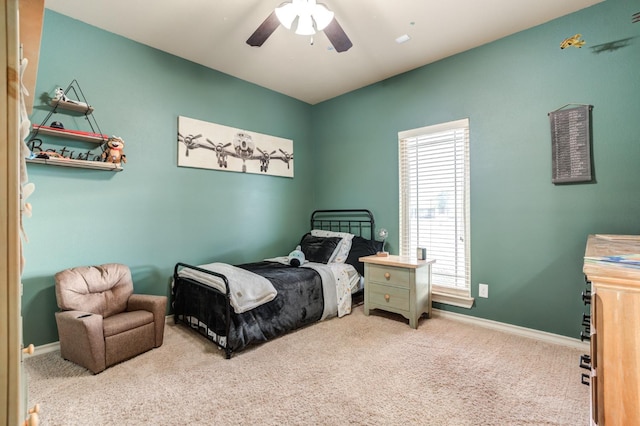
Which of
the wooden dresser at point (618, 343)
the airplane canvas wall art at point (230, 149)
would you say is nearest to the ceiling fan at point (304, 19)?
the airplane canvas wall art at point (230, 149)

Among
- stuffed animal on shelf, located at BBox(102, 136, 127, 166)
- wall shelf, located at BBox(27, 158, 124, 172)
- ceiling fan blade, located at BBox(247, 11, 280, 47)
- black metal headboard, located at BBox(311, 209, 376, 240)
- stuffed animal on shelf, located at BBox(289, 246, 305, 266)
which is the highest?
ceiling fan blade, located at BBox(247, 11, 280, 47)

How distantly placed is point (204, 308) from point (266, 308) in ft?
1.84

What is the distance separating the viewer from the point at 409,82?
11.7 feet

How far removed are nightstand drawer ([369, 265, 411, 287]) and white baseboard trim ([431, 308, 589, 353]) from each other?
0.69 metres

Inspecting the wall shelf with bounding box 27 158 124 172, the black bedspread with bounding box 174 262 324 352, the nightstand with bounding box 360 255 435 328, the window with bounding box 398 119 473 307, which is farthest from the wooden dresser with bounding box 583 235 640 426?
the wall shelf with bounding box 27 158 124 172

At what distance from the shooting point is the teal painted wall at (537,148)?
91.7 inches

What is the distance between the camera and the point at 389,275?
3070 mm

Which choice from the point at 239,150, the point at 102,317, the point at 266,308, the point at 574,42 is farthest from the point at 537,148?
the point at 102,317

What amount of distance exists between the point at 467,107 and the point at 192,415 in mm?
3480

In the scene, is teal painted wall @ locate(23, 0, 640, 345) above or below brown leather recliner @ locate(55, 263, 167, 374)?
above

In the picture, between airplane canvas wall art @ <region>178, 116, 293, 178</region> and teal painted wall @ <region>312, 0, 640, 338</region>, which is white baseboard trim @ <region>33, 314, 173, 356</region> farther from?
teal painted wall @ <region>312, 0, 640, 338</region>

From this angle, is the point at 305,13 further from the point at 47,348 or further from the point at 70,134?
the point at 47,348

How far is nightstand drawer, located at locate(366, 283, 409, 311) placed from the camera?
2.96 metres

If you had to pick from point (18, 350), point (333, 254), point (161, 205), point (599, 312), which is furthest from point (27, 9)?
point (333, 254)
